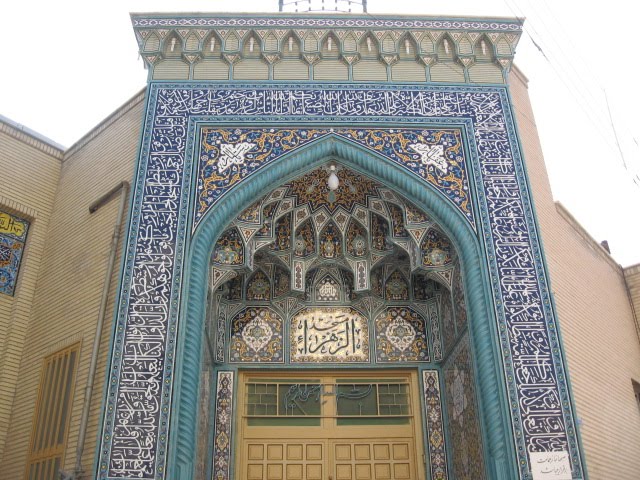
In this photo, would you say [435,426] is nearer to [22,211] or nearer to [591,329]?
[591,329]

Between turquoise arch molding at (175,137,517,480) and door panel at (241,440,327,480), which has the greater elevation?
turquoise arch molding at (175,137,517,480)

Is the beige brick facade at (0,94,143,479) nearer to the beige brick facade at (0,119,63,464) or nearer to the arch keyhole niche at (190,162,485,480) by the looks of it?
the beige brick facade at (0,119,63,464)

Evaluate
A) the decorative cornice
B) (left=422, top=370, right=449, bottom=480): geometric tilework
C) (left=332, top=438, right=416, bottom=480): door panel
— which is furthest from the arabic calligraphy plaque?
the decorative cornice

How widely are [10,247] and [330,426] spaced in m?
4.19

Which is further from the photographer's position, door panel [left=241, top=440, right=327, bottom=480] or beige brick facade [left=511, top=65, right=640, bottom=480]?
door panel [left=241, top=440, right=327, bottom=480]

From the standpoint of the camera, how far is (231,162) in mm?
7559

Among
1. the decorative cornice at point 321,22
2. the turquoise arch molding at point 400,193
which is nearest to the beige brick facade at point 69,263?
the turquoise arch molding at point 400,193

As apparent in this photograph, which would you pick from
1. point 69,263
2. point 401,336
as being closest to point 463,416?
point 401,336

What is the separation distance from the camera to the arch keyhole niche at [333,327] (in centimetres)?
750

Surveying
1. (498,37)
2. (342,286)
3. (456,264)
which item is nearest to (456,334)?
(456,264)

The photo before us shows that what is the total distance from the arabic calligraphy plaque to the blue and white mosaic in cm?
191

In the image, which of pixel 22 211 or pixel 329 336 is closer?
pixel 329 336

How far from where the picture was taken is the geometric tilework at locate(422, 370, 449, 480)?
7477 millimetres

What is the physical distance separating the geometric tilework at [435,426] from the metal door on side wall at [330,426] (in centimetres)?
12
